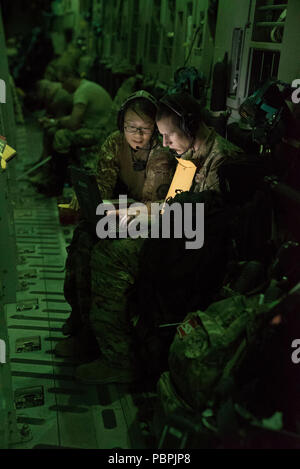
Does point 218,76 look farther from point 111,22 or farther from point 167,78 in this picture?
point 111,22

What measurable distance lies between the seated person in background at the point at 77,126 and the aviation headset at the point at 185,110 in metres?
3.51

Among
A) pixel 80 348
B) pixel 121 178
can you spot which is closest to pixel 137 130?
pixel 121 178

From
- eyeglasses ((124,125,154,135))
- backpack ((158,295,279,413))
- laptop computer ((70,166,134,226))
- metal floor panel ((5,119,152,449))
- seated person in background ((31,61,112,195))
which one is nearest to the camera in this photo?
backpack ((158,295,279,413))

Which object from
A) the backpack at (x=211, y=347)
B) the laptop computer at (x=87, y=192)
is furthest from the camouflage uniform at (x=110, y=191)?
the backpack at (x=211, y=347)

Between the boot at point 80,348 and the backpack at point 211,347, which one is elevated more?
the backpack at point 211,347

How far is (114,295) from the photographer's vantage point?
287 cm

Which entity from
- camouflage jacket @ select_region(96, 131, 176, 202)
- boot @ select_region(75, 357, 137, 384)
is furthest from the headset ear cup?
boot @ select_region(75, 357, 137, 384)

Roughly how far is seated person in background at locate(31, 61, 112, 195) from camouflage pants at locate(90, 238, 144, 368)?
364cm

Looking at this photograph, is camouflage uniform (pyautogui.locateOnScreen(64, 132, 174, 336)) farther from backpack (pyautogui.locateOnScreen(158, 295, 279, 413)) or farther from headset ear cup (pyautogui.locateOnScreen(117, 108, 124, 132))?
backpack (pyautogui.locateOnScreen(158, 295, 279, 413))

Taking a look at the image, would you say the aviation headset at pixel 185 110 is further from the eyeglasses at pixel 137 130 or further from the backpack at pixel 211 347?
the backpack at pixel 211 347

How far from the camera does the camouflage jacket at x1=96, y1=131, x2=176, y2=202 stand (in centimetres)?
336

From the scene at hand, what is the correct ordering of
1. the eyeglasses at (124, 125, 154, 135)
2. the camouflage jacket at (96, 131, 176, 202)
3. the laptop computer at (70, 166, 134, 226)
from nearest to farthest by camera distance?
1. the laptop computer at (70, 166, 134, 226)
2. the eyeglasses at (124, 125, 154, 135)
3. the camouflage jacket at (96, 131, 176, 202)

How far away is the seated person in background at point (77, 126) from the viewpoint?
6355 mm
